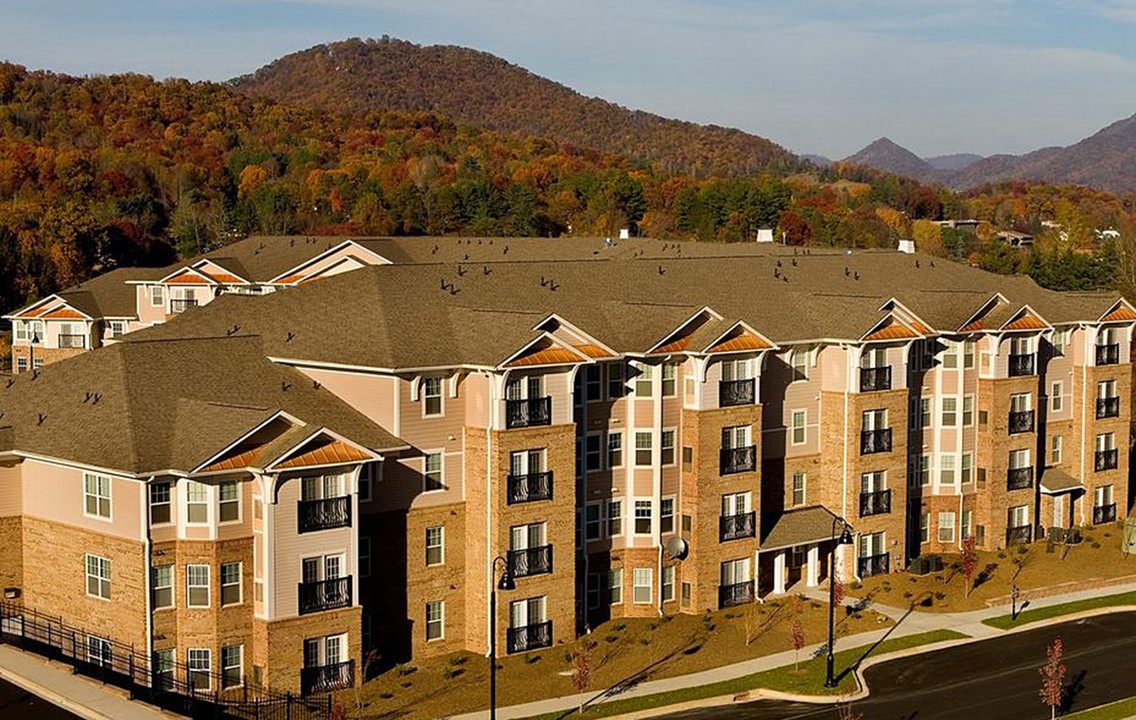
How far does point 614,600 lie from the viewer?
56.0 m

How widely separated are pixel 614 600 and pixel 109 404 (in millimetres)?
18911

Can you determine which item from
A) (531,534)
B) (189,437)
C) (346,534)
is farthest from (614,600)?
(189,437)

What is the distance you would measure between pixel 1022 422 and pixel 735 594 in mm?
17617

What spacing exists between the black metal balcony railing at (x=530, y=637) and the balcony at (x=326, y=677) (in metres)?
6.25

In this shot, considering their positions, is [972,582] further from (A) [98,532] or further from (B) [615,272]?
(A) [98,532]

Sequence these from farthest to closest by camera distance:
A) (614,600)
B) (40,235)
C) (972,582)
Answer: (40,235), (972,582), (614,600)

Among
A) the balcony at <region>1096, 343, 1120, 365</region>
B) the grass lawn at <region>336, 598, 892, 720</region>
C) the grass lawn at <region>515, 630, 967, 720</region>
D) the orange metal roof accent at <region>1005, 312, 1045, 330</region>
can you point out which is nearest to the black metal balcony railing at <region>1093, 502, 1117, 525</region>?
the balcony at <region>1096, 343, 1120, 365</region>

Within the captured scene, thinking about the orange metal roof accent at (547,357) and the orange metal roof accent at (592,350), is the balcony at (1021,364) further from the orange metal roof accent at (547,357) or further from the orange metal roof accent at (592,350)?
the orange metal roof accent at (547,357)

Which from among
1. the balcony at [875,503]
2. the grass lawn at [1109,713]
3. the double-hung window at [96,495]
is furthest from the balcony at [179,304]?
the grass lawn at [1109,713]

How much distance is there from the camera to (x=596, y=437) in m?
55.0

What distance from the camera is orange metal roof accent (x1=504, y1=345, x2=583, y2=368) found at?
49.5m

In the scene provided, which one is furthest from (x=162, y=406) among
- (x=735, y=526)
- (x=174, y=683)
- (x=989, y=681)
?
(x=989, y=681)

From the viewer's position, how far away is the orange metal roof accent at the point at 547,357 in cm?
4953

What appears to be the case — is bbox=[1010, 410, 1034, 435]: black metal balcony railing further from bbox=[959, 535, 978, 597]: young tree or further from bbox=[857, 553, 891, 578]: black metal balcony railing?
bbox=[857, 553, 891, 578]: black metal balcony railing
